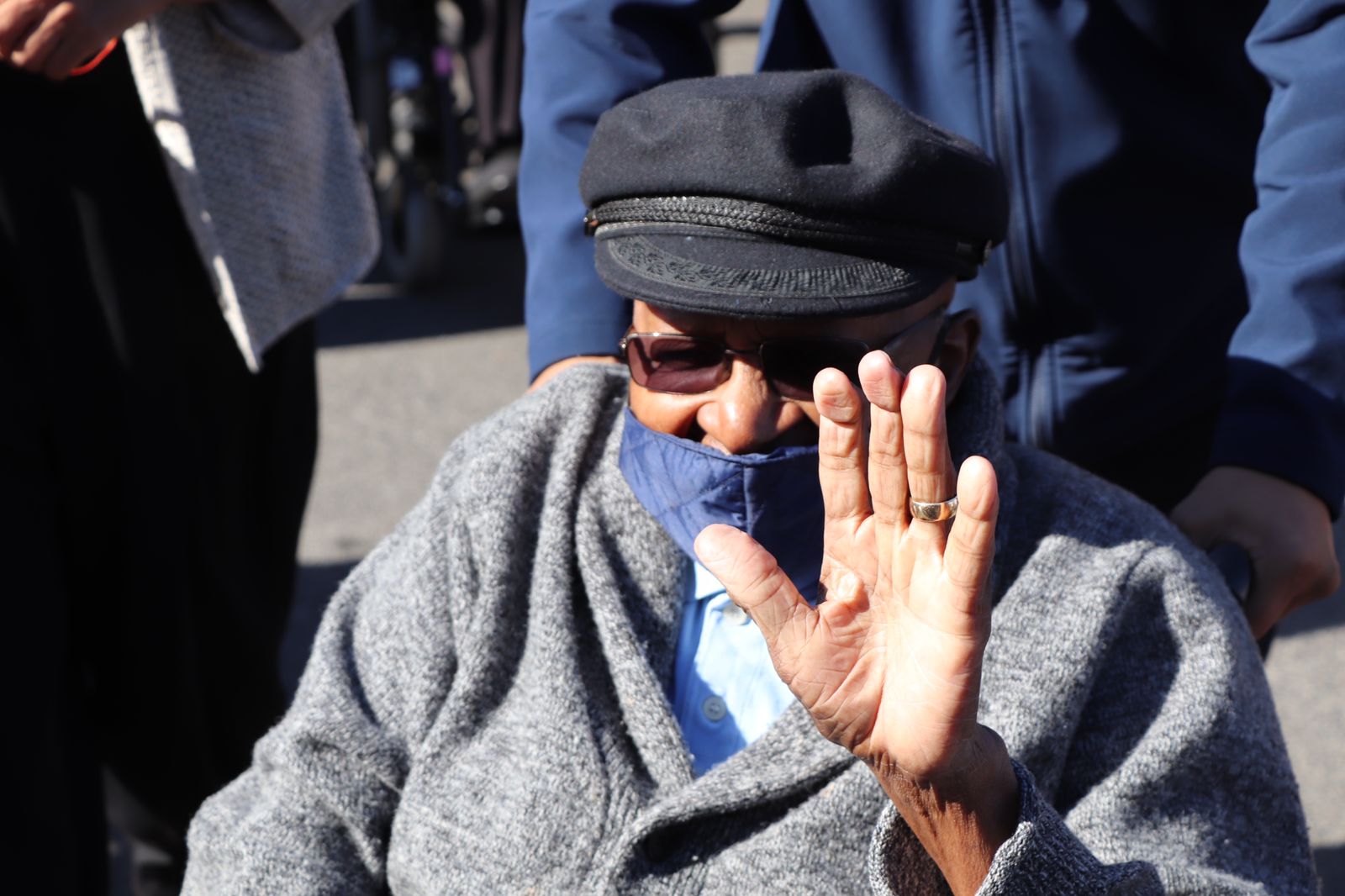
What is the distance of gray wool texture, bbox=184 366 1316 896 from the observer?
169 centimetres

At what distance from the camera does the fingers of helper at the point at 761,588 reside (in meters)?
1.54

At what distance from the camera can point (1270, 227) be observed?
2.01 m

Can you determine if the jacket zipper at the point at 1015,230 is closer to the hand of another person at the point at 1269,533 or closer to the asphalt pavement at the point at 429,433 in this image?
the hand of another person at the point at 1269,533

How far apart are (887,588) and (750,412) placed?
1.07 ft

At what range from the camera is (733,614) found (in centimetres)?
192

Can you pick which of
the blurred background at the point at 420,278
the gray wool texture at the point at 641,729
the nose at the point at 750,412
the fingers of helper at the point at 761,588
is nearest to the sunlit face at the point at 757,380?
the nose at the point at 750,412

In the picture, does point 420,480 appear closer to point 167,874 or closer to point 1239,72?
point 167,874

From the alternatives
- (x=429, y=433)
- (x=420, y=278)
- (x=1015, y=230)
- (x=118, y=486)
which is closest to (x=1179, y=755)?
(x=1015, y=230)

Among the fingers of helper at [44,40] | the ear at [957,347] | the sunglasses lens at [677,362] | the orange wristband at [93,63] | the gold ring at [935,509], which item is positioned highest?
the fingers of helper at [44,40]

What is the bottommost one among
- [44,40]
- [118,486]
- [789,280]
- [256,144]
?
[118,486]

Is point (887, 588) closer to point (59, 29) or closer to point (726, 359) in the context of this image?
point (726, 359)

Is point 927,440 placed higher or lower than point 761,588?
higher

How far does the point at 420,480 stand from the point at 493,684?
3.29 meters

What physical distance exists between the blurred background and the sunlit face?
9.73 feet
